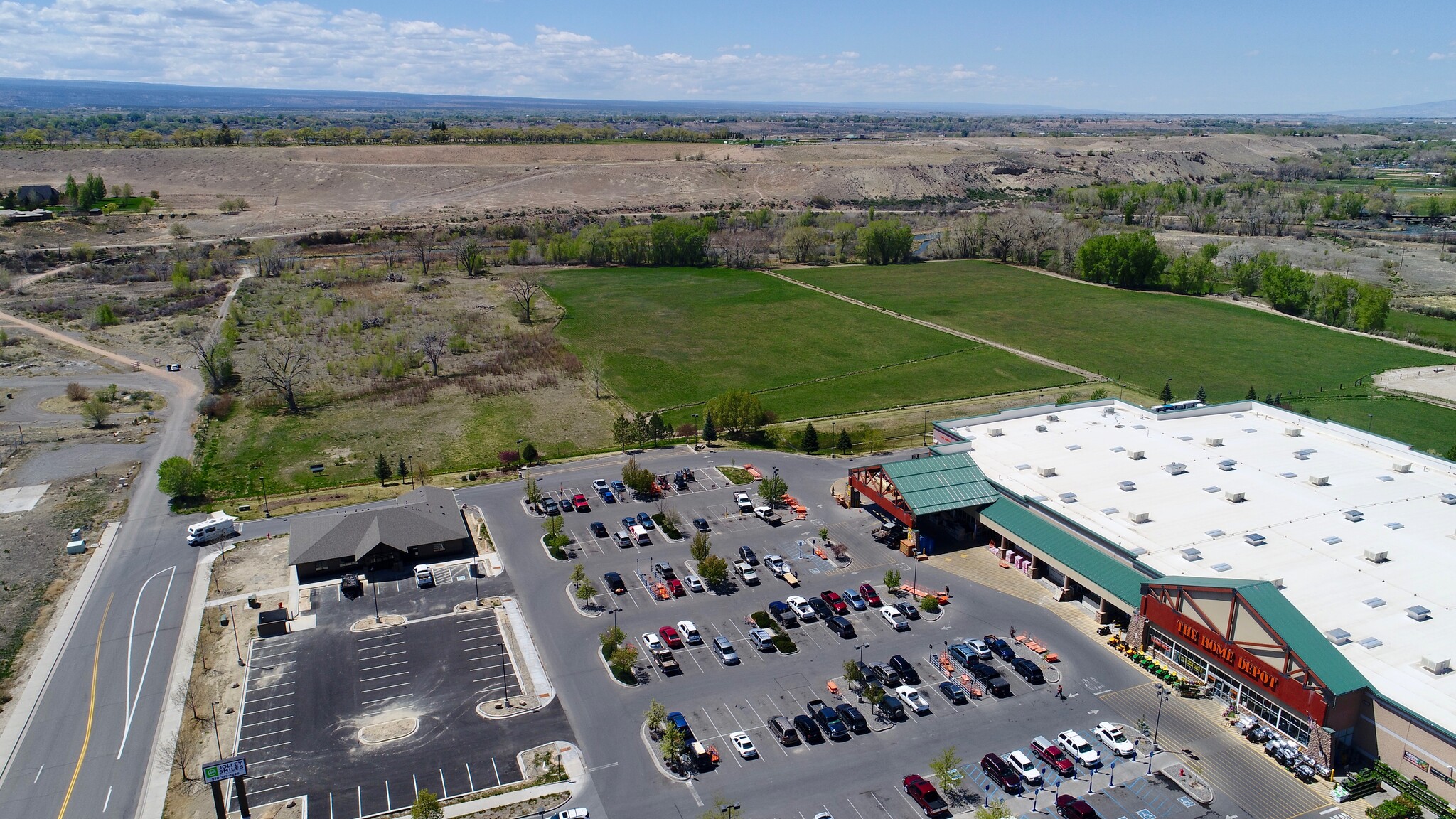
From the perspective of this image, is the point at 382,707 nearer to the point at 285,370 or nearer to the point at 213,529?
the point at 213,529

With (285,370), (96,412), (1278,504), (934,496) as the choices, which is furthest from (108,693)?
(1278,504)

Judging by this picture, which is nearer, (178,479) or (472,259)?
(178,479)

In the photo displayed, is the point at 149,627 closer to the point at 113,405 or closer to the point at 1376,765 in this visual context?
the point at 113,405

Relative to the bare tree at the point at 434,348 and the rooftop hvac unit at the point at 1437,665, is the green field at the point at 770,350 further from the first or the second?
the rooftop hvac unit at the point at 1437,665

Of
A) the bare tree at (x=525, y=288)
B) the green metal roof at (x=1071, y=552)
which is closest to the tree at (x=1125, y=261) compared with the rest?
the bare tree at (x=525, y=288)

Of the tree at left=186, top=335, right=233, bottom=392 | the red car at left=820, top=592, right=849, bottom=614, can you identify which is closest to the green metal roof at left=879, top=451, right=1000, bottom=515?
the red car at left=820, top=592, right=849, bottom=614
